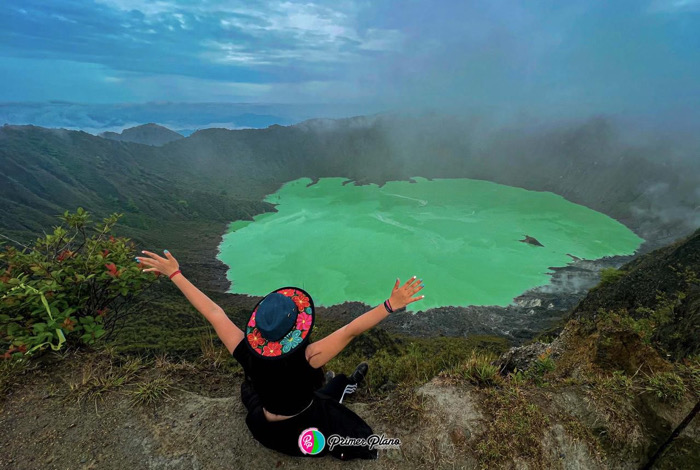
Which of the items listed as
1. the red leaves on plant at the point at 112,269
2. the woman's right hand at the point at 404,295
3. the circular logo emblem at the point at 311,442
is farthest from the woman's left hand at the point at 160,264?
the woman's right hand at the point at 404,295

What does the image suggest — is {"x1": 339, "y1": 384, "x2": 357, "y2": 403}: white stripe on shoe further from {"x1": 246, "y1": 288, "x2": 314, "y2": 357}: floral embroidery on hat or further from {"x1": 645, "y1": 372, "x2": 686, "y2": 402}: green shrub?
{"x1": 645, "y1": 372, "x2": 686, "y2": 402}: green shrub

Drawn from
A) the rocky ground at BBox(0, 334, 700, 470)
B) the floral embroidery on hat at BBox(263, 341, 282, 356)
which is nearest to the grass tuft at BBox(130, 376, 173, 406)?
the rocky ground at BBox(0, 334, 700, 470)

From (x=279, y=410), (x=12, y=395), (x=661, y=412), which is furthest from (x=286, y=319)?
(x=661, y=412)

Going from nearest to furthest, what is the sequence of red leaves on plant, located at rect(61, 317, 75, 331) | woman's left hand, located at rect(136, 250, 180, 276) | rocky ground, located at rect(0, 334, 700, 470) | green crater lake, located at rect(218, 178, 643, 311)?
rocky ground, located at rect(0, 334, 700, 470) → woman's left hand, located at rect(136, 250, 180, 276) → red leaves on plant, located at rect(61, 317, 75, 331) → green crater lake, located at rect(218, 178, 643, 311)

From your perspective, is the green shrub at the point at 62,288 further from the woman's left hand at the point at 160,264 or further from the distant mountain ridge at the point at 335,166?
the distant mountain ridge at the point at 335,166

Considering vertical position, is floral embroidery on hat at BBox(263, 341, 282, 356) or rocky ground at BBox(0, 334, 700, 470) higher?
floral embroidery on hat at BBox(263, 341, 282, 356)

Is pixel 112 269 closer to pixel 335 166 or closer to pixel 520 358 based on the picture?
pixel 520 358

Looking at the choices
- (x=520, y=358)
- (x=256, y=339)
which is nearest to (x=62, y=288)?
(x=256, y=339)
